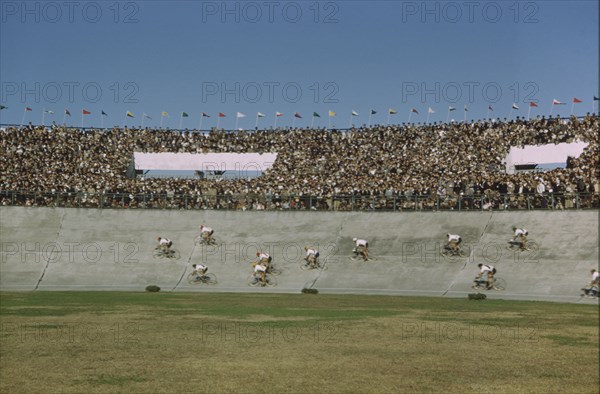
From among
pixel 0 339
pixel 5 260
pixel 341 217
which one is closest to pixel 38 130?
pixel 5 260

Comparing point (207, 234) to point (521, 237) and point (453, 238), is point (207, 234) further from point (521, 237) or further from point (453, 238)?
point (521, 237)

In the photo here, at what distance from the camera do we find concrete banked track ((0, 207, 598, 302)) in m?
40.4

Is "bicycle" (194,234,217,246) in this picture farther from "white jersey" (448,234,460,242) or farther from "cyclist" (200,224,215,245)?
"white jersey" (448,234,460,242)

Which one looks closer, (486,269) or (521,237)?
(486,269)

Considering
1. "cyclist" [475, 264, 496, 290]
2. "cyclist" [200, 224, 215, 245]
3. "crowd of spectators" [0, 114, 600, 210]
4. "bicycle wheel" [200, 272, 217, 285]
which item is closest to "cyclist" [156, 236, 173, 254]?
"cyclist" [200, 224, 215, 245]

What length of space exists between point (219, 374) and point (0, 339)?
24.2 feet

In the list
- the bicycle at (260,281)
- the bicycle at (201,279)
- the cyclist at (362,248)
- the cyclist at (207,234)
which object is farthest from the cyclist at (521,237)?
the cyclist at (207,234)

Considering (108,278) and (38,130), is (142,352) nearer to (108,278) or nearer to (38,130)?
(108,278)

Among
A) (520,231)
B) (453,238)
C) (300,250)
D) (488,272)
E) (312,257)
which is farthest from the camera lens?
(300,250)

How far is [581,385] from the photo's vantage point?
40.2 feet

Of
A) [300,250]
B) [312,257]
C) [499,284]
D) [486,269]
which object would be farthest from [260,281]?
[499,284]

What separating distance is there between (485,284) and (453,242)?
5.56 meters

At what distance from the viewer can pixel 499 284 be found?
126 feet

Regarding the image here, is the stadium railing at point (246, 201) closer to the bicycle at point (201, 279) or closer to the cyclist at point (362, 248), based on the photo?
the cyclist at point (362, 248)
